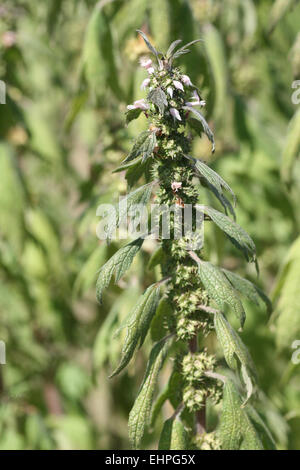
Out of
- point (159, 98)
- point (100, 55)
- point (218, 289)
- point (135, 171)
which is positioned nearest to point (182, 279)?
point (218, 289)

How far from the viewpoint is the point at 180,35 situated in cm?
167

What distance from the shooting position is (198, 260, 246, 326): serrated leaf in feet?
3.03

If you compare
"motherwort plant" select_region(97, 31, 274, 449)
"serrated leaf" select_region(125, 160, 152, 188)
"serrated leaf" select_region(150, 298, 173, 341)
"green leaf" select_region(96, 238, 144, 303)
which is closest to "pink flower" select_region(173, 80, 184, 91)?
"motherwort plant" select_region(97, 31, 274, 449)

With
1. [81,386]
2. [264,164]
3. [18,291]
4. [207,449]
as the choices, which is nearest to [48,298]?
[18,291]

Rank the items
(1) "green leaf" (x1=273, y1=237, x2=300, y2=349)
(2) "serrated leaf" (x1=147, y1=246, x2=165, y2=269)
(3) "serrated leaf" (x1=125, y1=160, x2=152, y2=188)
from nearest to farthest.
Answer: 1. (3) "serrated leaf" (x1=125, y1=160, x2=152, y2=188)
2. (2) "serrated leaf" (x1=147, y1=246, x2=165, y2=269)
3. (1) "green leaf" (x1=273, y1=237, x2=300, y2=349)

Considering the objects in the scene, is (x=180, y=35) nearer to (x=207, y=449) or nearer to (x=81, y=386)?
(x=207, y=449)

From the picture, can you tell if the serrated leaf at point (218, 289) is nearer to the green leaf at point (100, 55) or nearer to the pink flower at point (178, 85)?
the pink flower at point (178, 85)

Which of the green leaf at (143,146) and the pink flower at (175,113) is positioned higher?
the pink flower at (175,113)

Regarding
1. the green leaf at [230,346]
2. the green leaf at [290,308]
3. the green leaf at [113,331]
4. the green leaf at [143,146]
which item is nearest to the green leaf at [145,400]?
the green leaf at [230,346]

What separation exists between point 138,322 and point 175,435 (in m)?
0.22

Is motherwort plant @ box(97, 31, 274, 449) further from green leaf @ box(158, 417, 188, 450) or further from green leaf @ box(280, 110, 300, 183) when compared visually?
green leaf @ box(280, 110, 300, 183)

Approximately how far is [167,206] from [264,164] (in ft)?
4.44

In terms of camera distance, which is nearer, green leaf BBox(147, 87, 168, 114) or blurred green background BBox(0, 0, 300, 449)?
green leaf BBox(147, 87, 168, 114)

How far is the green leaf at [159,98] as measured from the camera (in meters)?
0.88
